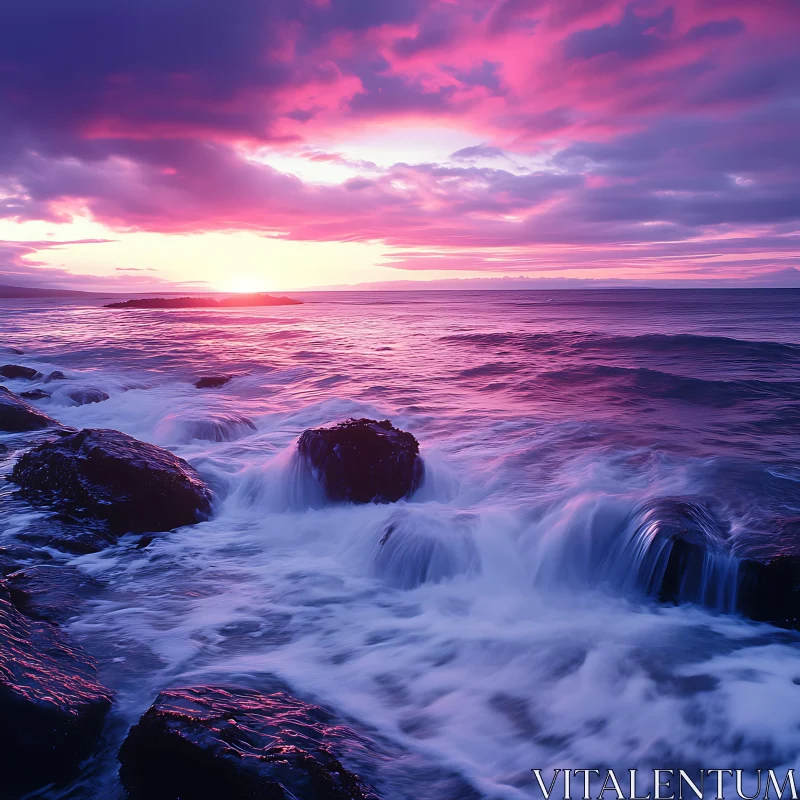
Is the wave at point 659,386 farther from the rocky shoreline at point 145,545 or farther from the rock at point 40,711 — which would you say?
the rock at point 40,711

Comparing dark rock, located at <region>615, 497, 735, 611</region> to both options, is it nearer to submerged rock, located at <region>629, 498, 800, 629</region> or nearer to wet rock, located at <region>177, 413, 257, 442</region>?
submerged rock, located at <region>629, 498, 800, 629</region>

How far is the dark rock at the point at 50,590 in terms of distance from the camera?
14.7ft

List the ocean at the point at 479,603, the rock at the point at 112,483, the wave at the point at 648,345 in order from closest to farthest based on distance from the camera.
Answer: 1. the ocean at the point at 479,603
2. the rock at the point at 112,483
3. the wave at the point at 648,345

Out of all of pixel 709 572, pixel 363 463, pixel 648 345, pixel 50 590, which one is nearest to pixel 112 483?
pixel 50 590

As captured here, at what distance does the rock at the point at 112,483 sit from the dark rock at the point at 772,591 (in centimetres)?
654

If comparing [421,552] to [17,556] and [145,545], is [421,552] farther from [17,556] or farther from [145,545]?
[17,556]

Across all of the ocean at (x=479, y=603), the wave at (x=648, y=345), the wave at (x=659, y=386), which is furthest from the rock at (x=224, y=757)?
the wave at (x=648, y=345)

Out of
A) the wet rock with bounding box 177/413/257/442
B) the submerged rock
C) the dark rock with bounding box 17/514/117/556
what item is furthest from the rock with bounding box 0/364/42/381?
the submerged rock

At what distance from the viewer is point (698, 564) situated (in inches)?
213

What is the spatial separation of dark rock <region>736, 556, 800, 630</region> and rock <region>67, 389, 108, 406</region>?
50.1ft

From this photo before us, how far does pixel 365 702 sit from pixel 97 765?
6.14 ft

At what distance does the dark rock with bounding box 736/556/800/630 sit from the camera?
485 centimetres

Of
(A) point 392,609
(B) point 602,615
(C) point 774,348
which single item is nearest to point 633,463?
(B) point 602,615

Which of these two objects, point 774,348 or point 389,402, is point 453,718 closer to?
point 389,402
